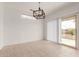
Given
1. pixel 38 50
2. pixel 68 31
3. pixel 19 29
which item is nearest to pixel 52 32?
pixel 68 31

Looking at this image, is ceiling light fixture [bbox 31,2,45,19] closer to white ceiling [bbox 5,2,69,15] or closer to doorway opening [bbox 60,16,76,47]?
white ceiling [bbox 5,2,69,15]

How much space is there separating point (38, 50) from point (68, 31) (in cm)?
77

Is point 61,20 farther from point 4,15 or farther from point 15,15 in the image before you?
point 4,15

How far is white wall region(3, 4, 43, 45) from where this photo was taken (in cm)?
230

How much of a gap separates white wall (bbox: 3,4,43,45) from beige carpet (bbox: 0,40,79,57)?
12 cm

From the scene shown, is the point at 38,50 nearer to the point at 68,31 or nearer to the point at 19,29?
the point at 19,29

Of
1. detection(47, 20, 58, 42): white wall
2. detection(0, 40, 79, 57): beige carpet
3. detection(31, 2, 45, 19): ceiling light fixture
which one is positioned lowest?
detection(0, 40, 79, 57): beige carpet

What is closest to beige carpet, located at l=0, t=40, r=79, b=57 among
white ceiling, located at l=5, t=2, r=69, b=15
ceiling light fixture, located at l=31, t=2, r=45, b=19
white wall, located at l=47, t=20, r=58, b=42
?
white wall, located at l=47, t=20, r=58, b=42

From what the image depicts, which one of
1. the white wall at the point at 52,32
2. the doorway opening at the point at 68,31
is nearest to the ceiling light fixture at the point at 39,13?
the white wall at the point at 52,32

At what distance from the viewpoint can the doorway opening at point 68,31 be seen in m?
2.31

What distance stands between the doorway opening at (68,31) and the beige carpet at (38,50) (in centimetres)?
16

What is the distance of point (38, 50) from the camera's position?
7.45 ft

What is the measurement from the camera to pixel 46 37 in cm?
250

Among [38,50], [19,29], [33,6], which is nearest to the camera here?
[33,6]
